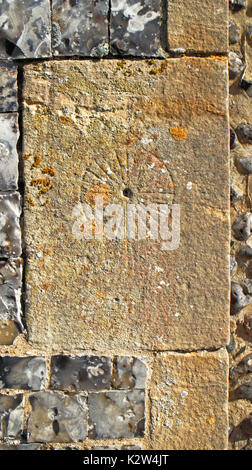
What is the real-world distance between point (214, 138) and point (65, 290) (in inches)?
34.9

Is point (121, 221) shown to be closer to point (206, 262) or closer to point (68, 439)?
point (206, 262)

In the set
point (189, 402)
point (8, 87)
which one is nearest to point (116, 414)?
point (189, 402)

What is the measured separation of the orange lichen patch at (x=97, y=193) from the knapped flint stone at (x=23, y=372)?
69cm

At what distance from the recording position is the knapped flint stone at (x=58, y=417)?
1811 mm

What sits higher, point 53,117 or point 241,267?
point 53,117

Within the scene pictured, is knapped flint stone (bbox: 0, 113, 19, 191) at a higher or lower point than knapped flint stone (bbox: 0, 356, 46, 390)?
higher

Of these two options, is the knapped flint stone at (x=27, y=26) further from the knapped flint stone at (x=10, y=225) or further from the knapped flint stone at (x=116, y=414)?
the knapped flint stone at (x=116, y=414)

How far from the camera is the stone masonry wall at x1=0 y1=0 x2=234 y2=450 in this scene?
1.79 meters

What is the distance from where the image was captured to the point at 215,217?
1854 mm

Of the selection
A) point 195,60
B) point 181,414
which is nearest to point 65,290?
point 181,414

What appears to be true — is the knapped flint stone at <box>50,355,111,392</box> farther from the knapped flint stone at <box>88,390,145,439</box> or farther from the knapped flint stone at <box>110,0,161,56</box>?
the knapped flint stone at <box>110,0,161,56</box>

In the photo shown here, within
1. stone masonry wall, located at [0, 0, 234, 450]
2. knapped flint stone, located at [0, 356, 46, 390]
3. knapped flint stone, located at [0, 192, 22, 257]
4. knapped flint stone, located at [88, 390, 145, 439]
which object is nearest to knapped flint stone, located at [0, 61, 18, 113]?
stone masonry wall, located at [0, 0, 234, 450]

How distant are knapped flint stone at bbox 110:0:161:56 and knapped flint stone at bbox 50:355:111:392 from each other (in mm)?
1272

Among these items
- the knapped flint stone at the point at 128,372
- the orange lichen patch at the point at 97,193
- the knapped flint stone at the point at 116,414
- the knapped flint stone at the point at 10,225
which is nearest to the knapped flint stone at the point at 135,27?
the orange lichen patch at the point at 97,193
